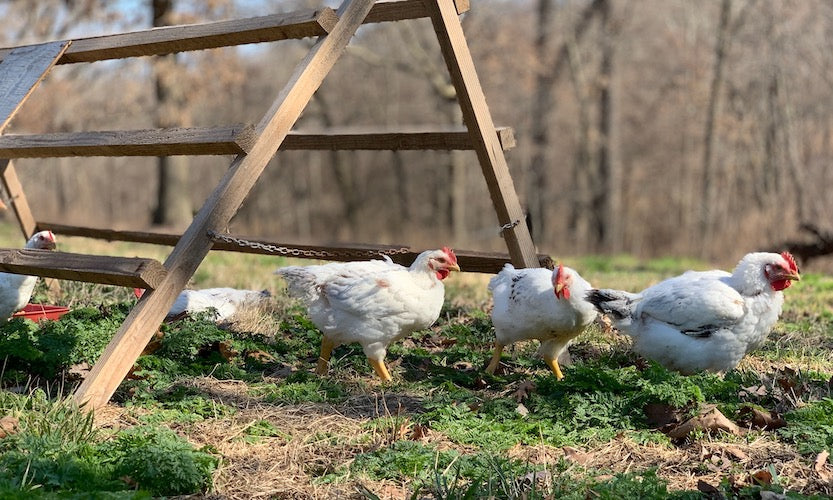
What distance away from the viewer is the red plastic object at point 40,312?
16.1 ft

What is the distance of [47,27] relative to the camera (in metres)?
22.3

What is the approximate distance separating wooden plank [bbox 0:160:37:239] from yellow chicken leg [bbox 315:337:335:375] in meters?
3.01

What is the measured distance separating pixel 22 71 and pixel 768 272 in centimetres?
419

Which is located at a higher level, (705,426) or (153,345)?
(153,345)

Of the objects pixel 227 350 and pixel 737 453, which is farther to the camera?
pixel 227 350

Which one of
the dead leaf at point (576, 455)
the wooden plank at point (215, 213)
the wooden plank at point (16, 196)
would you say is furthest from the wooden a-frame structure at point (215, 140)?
the dead leaf at point (576, 455)

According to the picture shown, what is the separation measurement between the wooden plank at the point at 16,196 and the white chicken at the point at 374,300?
280cm

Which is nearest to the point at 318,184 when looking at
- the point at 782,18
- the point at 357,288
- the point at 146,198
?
the point at 146,198

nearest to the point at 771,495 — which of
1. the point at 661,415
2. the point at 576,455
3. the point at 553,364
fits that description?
the point at 576,455

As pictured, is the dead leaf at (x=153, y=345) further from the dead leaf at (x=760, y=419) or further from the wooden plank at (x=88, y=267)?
the dead leaf at (x=760, y=419)

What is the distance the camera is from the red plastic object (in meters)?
4.91

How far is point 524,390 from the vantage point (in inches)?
151

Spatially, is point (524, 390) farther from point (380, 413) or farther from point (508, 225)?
point (508, 225)

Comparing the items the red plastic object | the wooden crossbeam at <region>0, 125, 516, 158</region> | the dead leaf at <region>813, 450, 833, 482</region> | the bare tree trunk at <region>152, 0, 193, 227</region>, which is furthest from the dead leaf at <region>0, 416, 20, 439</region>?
the bare tree trunk at <region>152, 0, 193, 227</region>
